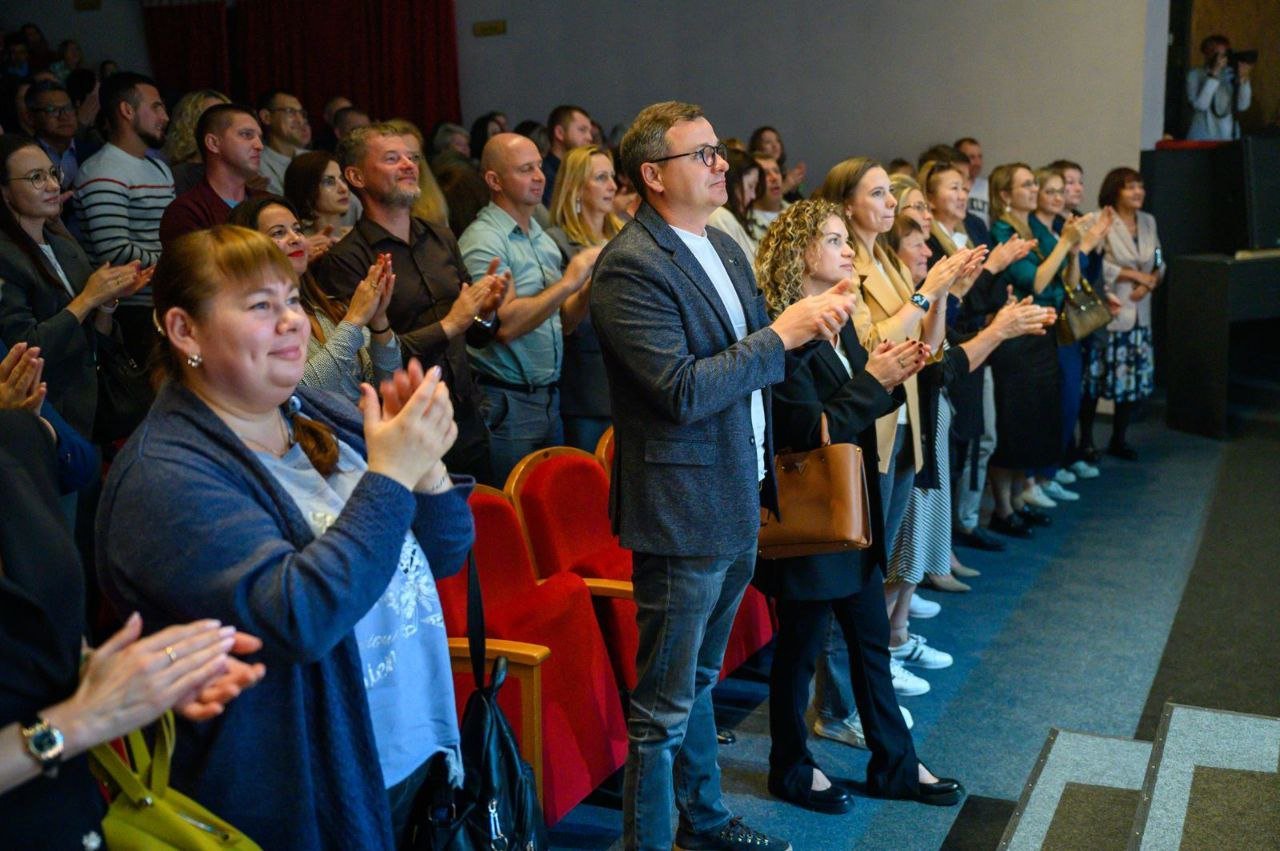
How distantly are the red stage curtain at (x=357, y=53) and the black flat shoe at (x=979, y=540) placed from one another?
20.0ft

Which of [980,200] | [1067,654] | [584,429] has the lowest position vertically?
[1067,654]

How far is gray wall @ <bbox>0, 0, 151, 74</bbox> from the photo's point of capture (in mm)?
9977

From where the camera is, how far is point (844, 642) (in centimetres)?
316

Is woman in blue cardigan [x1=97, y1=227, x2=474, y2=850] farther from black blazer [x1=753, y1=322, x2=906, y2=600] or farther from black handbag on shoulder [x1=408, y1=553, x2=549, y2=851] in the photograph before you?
black blazer [x1=753, y1=322, x2=906, y2=600]

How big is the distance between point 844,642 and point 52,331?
6.89ft

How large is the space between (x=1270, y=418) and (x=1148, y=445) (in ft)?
3.41

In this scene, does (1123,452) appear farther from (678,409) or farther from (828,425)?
(678,409)

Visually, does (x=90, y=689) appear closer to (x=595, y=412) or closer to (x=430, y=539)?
(x=430, y=539)

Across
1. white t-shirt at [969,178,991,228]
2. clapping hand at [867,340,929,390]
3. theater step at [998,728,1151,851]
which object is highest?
white t-shirt at [969,178,991,228]

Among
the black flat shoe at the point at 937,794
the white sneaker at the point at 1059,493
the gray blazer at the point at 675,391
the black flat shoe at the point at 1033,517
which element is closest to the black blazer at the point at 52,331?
the gray blazer at the point at 675,391

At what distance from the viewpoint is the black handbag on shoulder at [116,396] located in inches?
131

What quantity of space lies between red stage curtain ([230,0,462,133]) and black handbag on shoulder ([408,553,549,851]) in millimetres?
8337

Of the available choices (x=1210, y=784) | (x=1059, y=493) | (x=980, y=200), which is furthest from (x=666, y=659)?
(x=980, y=200)

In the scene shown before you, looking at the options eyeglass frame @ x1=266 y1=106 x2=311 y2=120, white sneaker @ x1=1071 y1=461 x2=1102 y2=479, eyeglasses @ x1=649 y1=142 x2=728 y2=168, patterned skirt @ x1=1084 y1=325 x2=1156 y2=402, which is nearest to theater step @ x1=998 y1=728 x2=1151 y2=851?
eyeglasses @ x1=649 y1=142 x2=728 y2=168
